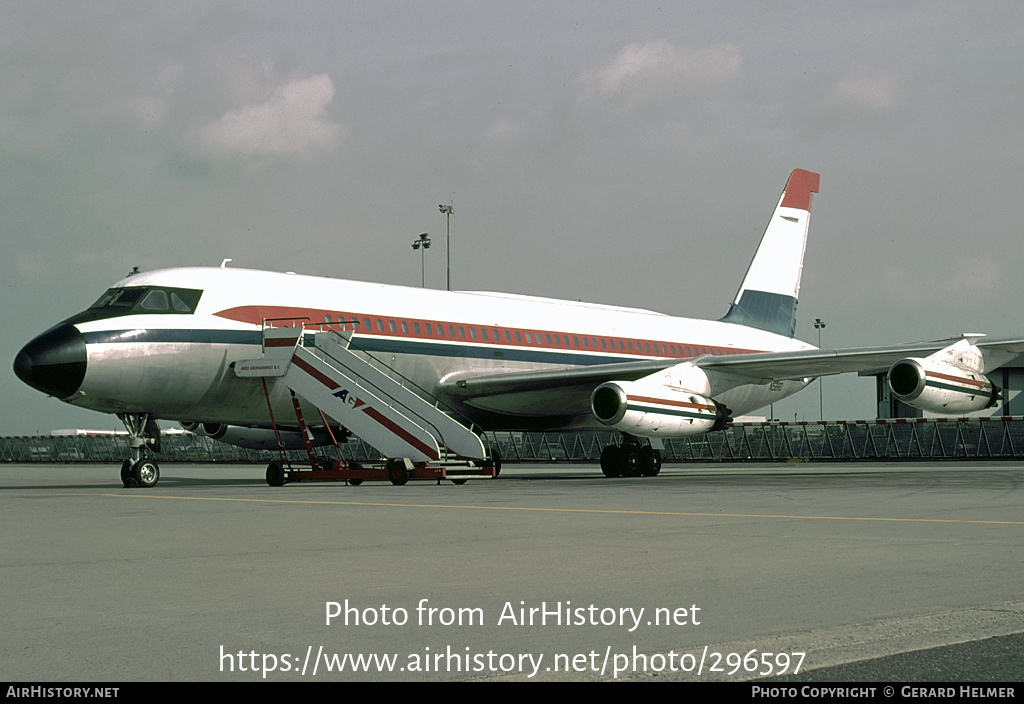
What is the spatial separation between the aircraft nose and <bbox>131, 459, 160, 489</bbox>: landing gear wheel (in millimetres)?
1883

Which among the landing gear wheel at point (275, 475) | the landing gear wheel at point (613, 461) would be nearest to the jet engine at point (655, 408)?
the landing gear wheel at point (613, 461)

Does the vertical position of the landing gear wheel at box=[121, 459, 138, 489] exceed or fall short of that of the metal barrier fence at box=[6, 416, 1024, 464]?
it exceeds it

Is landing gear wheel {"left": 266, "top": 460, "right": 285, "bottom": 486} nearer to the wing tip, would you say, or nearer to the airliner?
the airliner

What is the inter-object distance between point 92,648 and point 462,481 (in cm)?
1576

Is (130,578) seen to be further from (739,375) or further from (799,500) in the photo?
(739,375)

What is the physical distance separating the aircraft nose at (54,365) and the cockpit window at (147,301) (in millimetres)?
1192

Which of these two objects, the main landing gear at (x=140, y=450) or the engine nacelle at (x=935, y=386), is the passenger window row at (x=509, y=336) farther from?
the engine nacelle at (x=935, y=386)

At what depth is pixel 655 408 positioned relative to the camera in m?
23.2

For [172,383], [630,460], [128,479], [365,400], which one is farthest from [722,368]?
[128,479]

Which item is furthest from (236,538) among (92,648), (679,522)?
(92,648)

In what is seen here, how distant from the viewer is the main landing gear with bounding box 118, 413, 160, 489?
20.1 metres

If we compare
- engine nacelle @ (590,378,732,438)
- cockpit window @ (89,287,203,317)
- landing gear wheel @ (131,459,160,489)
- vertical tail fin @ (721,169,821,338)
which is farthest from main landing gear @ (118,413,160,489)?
vertical tail fin @ (721,169,821,338)

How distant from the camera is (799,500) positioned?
14969mm
